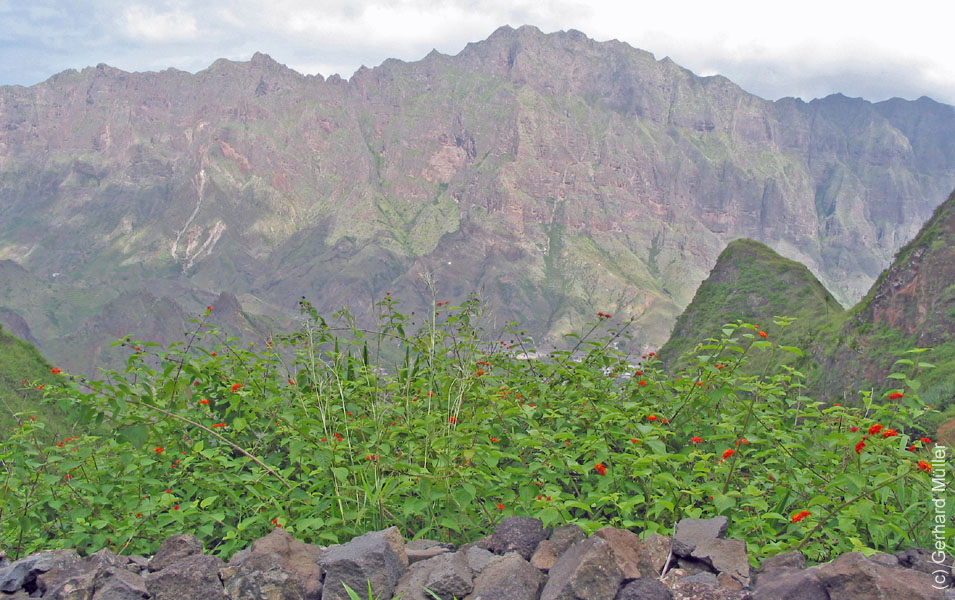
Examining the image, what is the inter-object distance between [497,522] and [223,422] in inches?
118

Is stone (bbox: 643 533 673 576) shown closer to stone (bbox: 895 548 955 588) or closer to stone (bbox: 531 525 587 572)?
stone (bbox: 531 525 587 572)

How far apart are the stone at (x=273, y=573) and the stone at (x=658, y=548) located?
8.43 feet

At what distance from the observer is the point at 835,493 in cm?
557

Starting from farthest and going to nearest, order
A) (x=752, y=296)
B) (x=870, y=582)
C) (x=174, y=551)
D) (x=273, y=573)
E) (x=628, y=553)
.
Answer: (x=752, y=296) < (x=174, y=551) < (x=273, y=573) < (x=628, y=553) < (x=870, y=582)

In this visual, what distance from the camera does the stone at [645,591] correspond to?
181 inches

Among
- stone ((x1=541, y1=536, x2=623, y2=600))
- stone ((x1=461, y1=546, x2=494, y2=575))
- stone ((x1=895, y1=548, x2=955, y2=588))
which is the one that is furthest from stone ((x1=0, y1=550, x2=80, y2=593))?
stone ((x1=895, y1=548, x2=955, y2=588))

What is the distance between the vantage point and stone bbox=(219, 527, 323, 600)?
498 cm

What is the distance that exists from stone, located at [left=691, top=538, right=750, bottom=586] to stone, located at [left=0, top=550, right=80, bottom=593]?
5.12 metres

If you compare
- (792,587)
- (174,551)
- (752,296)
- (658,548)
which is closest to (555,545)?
(658,548)

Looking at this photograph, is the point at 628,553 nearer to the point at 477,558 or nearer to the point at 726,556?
the point at 726,556

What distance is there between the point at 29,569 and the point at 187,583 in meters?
1.64

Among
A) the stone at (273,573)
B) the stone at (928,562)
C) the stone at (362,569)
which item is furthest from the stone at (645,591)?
the stone at (273,573)

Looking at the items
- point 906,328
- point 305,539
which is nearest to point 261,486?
point 305,539

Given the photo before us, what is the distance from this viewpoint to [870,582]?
427 cm
